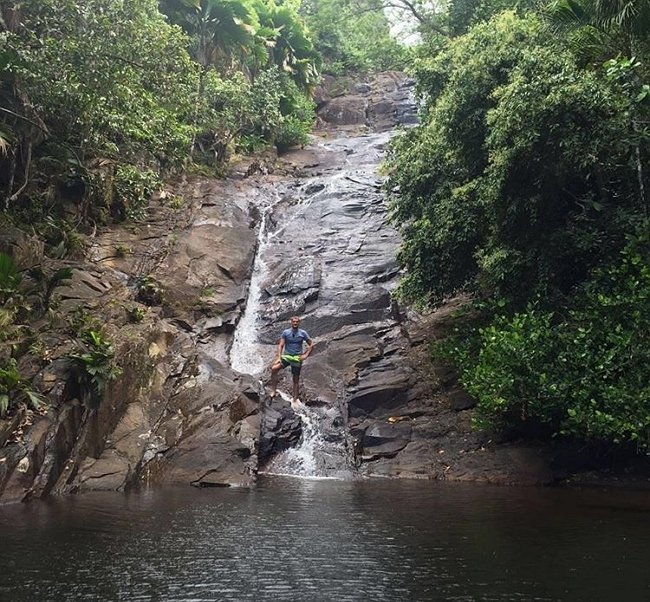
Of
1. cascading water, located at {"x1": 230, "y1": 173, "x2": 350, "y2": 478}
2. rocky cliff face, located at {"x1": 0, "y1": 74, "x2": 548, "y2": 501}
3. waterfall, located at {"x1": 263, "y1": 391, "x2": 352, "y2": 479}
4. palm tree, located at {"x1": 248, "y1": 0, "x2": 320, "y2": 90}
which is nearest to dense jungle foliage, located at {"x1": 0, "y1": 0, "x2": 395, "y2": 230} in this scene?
rocky cliff face, located at {"x1": 0, "y1": 74, "x2": 548, "y2": 501}

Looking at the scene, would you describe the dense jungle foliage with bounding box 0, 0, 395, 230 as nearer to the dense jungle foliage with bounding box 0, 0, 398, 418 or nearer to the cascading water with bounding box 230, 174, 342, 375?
the dense jungle foliage with bounding box 0, 0, 398, 418

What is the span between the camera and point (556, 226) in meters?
13.2

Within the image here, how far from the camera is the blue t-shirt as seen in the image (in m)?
15.6

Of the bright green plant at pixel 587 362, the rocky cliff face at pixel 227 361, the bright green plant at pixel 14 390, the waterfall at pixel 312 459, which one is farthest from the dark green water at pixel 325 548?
the waterfall at pixel 312 459

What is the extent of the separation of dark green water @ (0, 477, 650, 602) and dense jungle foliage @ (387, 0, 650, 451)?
2.17 meters

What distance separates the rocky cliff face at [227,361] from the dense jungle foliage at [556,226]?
164 cm

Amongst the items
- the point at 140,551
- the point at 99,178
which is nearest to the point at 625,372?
the point at 140,551

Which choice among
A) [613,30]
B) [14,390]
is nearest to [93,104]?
[14,390]

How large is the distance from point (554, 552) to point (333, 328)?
12.1 m

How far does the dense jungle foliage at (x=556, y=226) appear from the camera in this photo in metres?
11.4

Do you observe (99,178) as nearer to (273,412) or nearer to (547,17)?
(273,412)

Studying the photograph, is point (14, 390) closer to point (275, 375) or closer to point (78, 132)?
point (275, 375)

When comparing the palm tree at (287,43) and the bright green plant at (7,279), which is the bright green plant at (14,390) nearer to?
the bright green plant at (7,279)

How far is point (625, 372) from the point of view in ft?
37.0
